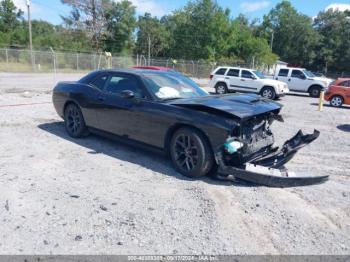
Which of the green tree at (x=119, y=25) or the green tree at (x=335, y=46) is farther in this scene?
the green tree at (x=335, y=46)

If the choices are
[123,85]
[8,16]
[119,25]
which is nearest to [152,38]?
[119,25]

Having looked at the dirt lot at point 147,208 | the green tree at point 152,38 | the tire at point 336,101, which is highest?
the green tree at point 152,38

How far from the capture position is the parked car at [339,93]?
15.4 meters

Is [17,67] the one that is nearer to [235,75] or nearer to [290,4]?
[235,75]

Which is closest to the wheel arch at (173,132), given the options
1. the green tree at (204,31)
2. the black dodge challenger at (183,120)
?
the black dodge challenger at (183,120)

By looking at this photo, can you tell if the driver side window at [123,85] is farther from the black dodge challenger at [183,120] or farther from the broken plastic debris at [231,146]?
the broken plastic debris at [231,146]

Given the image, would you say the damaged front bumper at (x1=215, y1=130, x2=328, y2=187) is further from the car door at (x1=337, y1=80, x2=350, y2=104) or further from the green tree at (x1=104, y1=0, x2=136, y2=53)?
the green tree at (x1=104, y1=0, x2=136, y2=53)

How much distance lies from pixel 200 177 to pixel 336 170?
245 centimetres

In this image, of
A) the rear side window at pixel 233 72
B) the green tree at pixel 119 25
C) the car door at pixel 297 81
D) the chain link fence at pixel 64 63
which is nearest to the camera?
the rear side window at pixel 233 72

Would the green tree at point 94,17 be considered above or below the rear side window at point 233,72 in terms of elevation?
above

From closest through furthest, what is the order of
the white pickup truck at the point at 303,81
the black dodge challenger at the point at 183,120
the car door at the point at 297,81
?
the black dodge challenger at the point at 183,120
the white pickup truck at the point at 303,81
the car door at the point at 297,81

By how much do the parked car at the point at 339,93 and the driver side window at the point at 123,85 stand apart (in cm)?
1295

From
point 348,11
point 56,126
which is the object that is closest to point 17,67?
point 56,126

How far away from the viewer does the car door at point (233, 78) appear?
61.9ft
